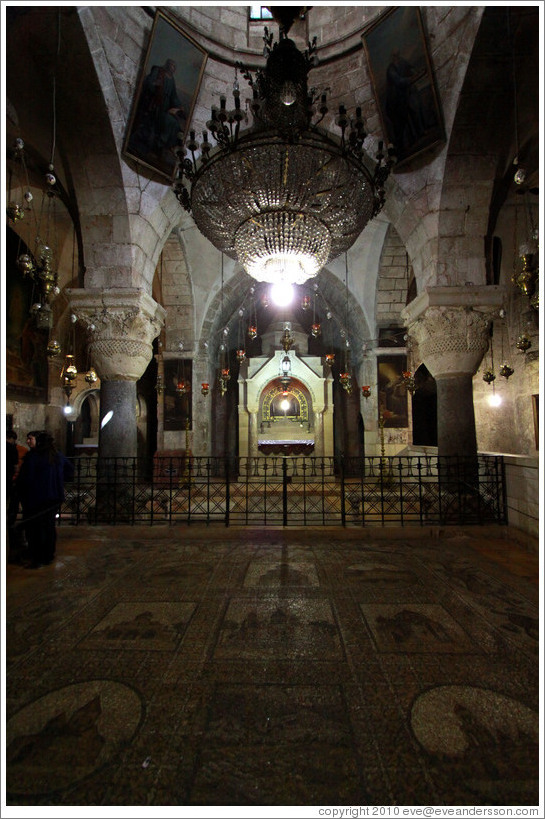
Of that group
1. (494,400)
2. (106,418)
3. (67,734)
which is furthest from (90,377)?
(494,400)

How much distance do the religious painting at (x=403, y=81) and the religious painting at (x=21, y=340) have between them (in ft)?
28.2

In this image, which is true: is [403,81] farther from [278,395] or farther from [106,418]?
[278,395]

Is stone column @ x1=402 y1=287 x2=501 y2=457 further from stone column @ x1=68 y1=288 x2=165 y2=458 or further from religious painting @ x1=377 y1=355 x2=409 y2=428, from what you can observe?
religious painting @ x1=377 y1=355 x2=409 y2=428

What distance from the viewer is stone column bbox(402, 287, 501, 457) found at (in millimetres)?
6105

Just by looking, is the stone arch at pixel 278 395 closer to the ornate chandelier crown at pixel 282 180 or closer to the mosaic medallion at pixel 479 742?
the ornate chandelier crown at pixel 282 180

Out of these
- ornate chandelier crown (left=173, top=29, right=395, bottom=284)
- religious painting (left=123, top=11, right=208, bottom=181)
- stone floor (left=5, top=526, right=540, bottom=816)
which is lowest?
stone floor (left=5, top=526, right=540, bottom=816)

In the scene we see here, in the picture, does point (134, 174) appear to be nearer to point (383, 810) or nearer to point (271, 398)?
point (383, 810)

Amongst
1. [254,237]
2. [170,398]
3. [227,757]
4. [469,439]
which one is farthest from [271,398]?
[227,757]

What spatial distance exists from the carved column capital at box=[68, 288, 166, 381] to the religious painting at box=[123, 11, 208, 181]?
7.45ft

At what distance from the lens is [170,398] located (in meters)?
11.7

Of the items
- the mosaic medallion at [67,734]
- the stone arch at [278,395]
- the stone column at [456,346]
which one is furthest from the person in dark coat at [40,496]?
the stone arch at [278,395]

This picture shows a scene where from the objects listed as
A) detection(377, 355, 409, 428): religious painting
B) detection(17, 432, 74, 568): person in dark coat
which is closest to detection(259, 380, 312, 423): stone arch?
detection(377, 355, 409, 428): religious painting

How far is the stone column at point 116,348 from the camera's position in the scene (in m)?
6.28

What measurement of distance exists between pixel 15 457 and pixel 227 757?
3987mm
